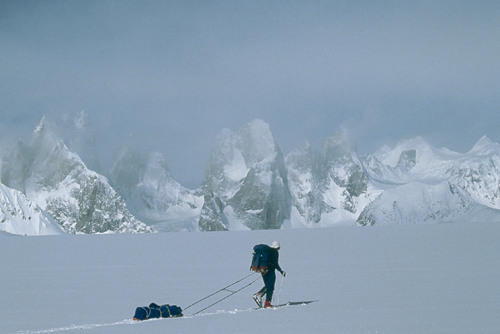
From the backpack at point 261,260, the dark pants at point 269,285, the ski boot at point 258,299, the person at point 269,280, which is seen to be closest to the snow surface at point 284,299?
the ski boot at point 258,299

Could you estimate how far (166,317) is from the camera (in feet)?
65.0

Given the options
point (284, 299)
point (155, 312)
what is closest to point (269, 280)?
point (284, 299)

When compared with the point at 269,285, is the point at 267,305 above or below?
below

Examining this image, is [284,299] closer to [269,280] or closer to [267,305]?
[269,280]

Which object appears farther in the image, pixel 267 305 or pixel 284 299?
pixel 284 299

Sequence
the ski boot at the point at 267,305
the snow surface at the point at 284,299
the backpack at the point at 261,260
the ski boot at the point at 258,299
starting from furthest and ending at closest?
the backpack at the point at 261,260, the ski boot at the point at 258,299, the ski boot at the point at 267,305, the snow surface at the point at 284,299

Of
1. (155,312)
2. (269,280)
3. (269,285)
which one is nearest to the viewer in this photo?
(155,312)

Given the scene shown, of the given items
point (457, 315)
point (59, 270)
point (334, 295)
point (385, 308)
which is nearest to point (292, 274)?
point (334, 295)

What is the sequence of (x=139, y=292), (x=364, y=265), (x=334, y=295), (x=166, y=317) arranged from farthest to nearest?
(x=364, y=265) → (x=139, y=292) → (x=334, y=295) → (x=166, y=317)

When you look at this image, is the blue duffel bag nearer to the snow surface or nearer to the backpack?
the snow surface

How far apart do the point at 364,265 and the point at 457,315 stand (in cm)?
1990

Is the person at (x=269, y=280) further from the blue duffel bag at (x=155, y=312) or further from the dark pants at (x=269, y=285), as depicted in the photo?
the blue duffel bag at (x=155, y=312)

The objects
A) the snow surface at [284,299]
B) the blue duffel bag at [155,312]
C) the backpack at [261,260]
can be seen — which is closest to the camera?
the snow surface at [284,299]

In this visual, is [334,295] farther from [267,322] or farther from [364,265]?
[364,265]
